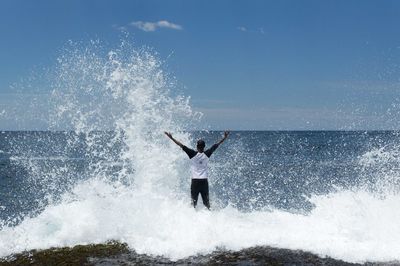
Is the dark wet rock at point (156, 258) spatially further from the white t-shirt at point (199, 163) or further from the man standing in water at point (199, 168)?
the white t-shirt at point (199, 163)

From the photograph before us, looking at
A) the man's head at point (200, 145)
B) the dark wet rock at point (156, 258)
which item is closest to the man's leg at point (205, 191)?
the man's head at point (200, 145)

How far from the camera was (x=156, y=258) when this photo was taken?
1109cm

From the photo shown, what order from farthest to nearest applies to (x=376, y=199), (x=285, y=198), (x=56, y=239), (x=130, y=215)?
(x=285, y=198) < (x=376, y=199) < (x=130, y=215) < (x=56, y=239)

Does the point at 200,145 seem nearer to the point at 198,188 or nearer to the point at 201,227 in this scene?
the point at 198,188

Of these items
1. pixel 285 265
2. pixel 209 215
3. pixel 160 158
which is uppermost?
pixel 160 158

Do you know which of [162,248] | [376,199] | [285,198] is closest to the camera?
[162,248]

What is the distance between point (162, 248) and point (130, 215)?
8.04 ft

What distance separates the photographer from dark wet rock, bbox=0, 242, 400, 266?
10625 millimetres

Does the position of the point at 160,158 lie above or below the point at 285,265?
above

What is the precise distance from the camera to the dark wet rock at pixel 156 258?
10625 millimetres

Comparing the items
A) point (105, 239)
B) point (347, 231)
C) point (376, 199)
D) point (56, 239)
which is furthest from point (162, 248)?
point (376, 199)

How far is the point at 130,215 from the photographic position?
13.7 metres

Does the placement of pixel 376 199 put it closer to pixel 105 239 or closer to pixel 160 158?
pixel 160 158

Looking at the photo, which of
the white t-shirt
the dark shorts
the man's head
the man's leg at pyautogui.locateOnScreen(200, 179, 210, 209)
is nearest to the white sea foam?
the dark shorts
